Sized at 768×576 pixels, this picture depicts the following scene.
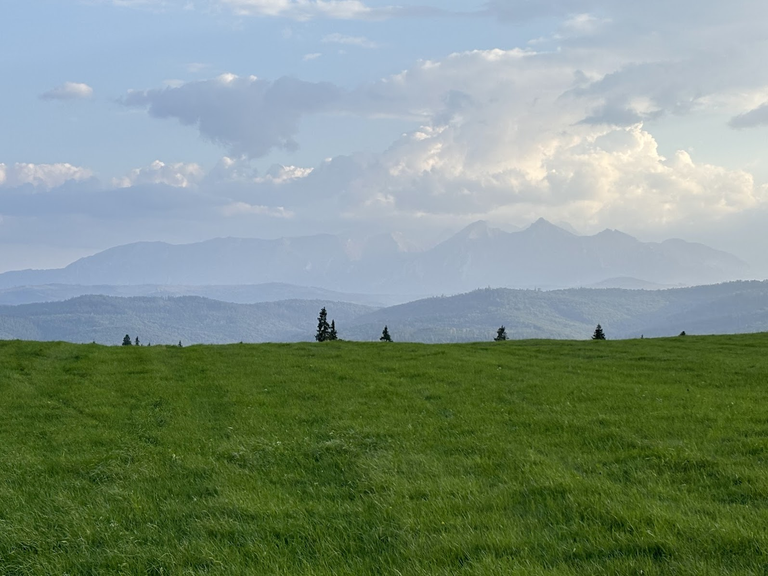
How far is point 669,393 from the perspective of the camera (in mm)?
22250

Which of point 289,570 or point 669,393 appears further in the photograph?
point 669,393

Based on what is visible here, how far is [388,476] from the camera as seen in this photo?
484 inches

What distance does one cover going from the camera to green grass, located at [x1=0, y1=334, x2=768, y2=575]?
28.7ft

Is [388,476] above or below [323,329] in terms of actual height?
below

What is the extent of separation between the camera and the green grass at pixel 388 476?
874 cm

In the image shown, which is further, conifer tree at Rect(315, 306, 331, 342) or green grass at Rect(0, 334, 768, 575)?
conifer tree at Rect(315, 306, 331, 342)

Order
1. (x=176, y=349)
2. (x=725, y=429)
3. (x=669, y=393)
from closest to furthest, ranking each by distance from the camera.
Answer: (x=725, y=429) < (x=669, y=393) < (x=176, y=349)

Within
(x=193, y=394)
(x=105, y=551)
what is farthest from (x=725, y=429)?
(x=193, y=394)

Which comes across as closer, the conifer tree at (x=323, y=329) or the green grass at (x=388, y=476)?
the green grass at (x=388, y=476)

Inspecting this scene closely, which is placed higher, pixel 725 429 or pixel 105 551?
pixel 725 429

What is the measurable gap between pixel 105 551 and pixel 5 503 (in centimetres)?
392

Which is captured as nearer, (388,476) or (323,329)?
(388,476)

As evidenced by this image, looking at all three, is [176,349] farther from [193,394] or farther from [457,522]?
[457,522]

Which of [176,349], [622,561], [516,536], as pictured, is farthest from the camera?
[176,349]
